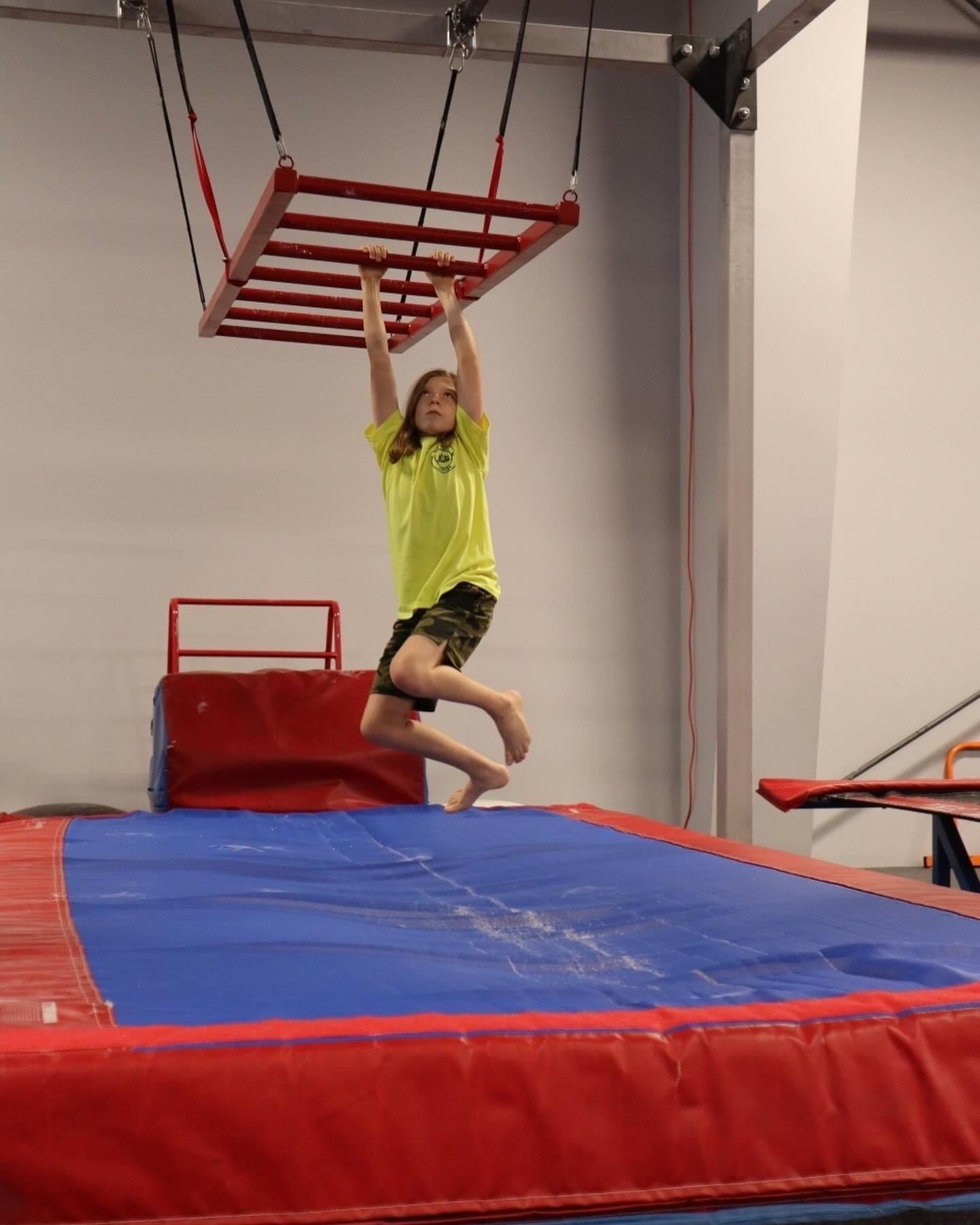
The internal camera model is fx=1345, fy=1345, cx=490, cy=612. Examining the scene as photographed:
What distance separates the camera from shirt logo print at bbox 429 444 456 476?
3.54 m

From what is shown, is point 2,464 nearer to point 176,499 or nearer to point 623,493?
point 176,499

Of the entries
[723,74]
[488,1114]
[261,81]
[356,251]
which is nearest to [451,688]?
[356,251]

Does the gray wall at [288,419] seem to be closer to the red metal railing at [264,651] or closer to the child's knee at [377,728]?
the red metal railing at [264,651]

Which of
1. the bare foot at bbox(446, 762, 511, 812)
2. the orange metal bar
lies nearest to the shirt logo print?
the bare foot at bbox(446, 762, 511, 812)

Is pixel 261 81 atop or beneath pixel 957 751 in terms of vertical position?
atop

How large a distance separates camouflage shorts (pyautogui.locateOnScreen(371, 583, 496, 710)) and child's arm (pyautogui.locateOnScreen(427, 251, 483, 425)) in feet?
1.56

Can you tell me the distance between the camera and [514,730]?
3.30 meters

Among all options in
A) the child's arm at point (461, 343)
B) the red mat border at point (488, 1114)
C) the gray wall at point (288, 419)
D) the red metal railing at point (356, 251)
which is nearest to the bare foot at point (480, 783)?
the child's arm at point (461, 343)

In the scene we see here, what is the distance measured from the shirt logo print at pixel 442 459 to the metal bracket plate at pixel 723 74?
1.53 metres

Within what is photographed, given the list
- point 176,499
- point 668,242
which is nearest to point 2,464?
point 176,499

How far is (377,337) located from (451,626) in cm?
75

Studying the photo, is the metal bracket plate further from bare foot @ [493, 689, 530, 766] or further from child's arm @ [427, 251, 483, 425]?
bare foot @ [493, 689, 530, 766]

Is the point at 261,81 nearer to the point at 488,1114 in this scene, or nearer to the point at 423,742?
the point at 423,742

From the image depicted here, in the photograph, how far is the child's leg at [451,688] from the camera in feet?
10.8
